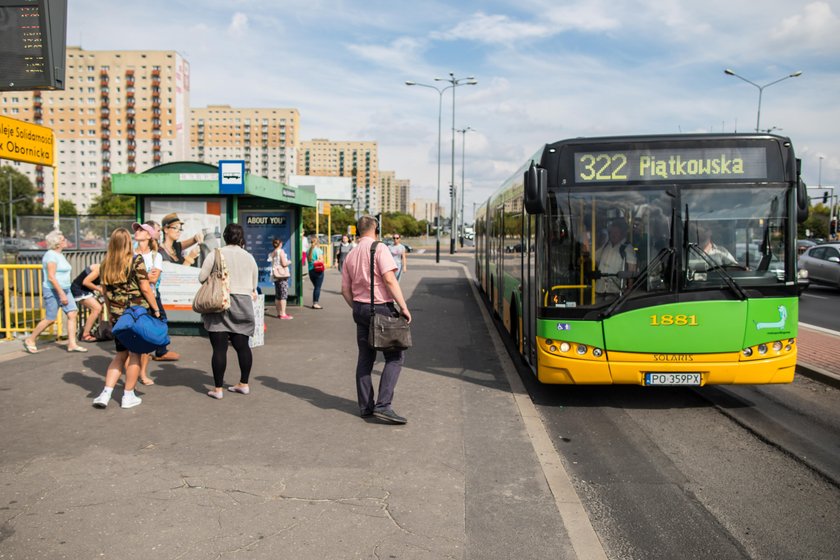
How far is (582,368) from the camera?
6.91m

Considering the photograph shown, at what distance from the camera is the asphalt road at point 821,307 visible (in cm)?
1488

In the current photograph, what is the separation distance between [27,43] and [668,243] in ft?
21.3

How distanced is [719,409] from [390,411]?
3.40 metres

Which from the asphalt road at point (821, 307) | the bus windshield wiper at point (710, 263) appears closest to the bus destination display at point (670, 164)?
the bus windshield wiper at point (710, 263)

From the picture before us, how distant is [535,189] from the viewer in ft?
22.3

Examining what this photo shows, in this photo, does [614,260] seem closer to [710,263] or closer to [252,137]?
[710,263]

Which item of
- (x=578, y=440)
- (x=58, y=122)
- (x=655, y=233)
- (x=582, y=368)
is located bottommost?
(x=578, y=440)

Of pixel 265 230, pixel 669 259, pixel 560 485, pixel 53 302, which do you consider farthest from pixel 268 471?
pixel 265 230

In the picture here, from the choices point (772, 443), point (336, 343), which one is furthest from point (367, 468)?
point (336, 343)

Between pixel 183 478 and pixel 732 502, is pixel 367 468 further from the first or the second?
pixel 732 502

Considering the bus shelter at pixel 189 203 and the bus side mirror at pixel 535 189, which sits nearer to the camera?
the bus side mirror at pixel 535 189

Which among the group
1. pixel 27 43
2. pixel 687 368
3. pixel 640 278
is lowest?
pixel 687 368

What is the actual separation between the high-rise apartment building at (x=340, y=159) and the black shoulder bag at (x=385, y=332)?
171 metres

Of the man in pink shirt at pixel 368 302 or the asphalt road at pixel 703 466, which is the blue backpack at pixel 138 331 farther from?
the asphalt road at pixel 703 466
